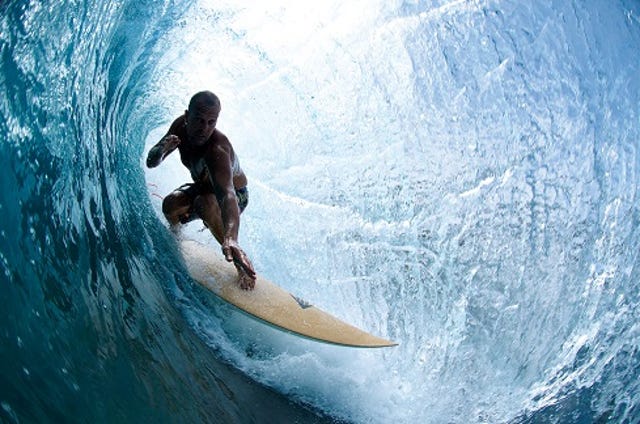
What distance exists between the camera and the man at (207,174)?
3.70m

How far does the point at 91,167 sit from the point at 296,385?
1975 mm

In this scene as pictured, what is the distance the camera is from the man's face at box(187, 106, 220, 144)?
389 centimetres

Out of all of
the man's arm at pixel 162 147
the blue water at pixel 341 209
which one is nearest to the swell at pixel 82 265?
the blue water at pixel 341 209

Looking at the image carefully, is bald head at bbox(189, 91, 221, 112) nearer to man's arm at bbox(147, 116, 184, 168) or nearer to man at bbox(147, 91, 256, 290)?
man at bbox(147, 91, 256, 290)

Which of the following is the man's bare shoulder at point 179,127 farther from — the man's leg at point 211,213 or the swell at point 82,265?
the swell at point 82,265

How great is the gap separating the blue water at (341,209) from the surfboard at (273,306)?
31cm

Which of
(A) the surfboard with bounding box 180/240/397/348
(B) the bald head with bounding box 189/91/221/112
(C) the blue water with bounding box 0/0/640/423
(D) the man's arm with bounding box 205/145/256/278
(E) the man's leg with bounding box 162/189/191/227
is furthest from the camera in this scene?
(E) the man's leg with bounding box 162/189/191/227

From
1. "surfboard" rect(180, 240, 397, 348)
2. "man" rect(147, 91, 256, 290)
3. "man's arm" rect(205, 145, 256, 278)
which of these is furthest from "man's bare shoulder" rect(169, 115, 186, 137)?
"surfboard" rect(180, 240, 397, 348)

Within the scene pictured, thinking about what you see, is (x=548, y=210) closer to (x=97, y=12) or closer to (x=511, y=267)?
(x=511, y=267)

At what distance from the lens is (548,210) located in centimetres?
651

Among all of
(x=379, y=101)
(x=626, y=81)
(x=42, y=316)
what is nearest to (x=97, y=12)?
(x=42, y=316)

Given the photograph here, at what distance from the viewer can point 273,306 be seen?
4355mm

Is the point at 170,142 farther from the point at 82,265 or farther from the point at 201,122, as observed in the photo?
the point at 82,265

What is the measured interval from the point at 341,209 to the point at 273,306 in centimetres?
304
